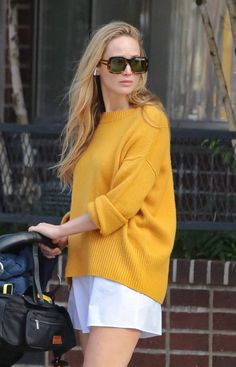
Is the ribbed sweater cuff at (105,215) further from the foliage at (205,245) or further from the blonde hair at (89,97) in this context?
the foliage at (205,245)

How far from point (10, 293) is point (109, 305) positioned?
376 mm

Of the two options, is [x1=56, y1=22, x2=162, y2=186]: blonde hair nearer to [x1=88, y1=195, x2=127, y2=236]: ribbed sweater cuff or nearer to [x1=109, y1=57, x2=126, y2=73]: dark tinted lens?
[x1=109, y1=57, x2=126, y2=73]: dark tinted lens

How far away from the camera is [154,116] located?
391cm

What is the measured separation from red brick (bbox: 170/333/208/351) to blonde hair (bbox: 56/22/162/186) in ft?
6.14

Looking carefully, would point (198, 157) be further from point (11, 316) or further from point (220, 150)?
point (11, 316)

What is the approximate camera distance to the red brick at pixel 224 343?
18.9 ft

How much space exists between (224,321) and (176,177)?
2.80ft

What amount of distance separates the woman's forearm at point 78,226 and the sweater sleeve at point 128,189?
28 mm

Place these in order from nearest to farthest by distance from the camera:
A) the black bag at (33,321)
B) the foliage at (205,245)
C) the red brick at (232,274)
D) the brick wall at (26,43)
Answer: the black bag at (33,321) < the red brick at (232,274) < the foliage at (205,245) < the brick wall at (26,43)

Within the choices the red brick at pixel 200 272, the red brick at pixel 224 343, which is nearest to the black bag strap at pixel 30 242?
the red brick at pixel 200 272

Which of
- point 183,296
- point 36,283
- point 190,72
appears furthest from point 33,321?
point 190,72

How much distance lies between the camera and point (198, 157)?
229 inches

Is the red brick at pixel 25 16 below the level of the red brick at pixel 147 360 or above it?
above

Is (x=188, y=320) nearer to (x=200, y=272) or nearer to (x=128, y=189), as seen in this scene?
(x=200, y=272)
